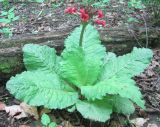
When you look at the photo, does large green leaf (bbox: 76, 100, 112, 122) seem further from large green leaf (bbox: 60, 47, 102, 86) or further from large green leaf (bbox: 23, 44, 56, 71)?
large green leaf (bbox: 23, 44, 56, 71)

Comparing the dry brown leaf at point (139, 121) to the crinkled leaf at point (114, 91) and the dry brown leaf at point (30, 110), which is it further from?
the dry brown leaf at point (30, 110)

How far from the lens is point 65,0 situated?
19.6 feet

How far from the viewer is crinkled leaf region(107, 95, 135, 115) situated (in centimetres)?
272

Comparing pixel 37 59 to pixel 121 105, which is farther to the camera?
pixel 37 59

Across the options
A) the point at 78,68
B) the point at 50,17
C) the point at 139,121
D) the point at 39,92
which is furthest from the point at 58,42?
the point at 50,17

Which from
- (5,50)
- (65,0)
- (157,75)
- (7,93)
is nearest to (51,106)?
(7,93)

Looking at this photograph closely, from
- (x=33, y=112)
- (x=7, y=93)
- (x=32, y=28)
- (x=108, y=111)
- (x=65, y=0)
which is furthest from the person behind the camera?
(x=65, y=0)

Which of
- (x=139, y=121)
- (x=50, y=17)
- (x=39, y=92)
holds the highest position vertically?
(x=50, y=17)

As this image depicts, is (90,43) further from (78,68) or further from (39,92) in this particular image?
(39,92)

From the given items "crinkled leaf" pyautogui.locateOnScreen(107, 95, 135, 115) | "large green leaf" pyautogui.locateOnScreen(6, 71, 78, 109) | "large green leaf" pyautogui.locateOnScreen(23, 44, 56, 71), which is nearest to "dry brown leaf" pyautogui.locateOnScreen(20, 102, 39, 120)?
"large green leaf" pyautogui.locateOnScreen(6, 71, 78, 109)

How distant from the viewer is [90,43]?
3.19 metres

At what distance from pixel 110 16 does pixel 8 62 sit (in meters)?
2.38

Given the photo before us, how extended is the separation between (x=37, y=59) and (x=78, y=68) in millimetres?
427

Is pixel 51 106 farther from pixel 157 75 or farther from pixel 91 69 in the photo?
pixel 157 75
